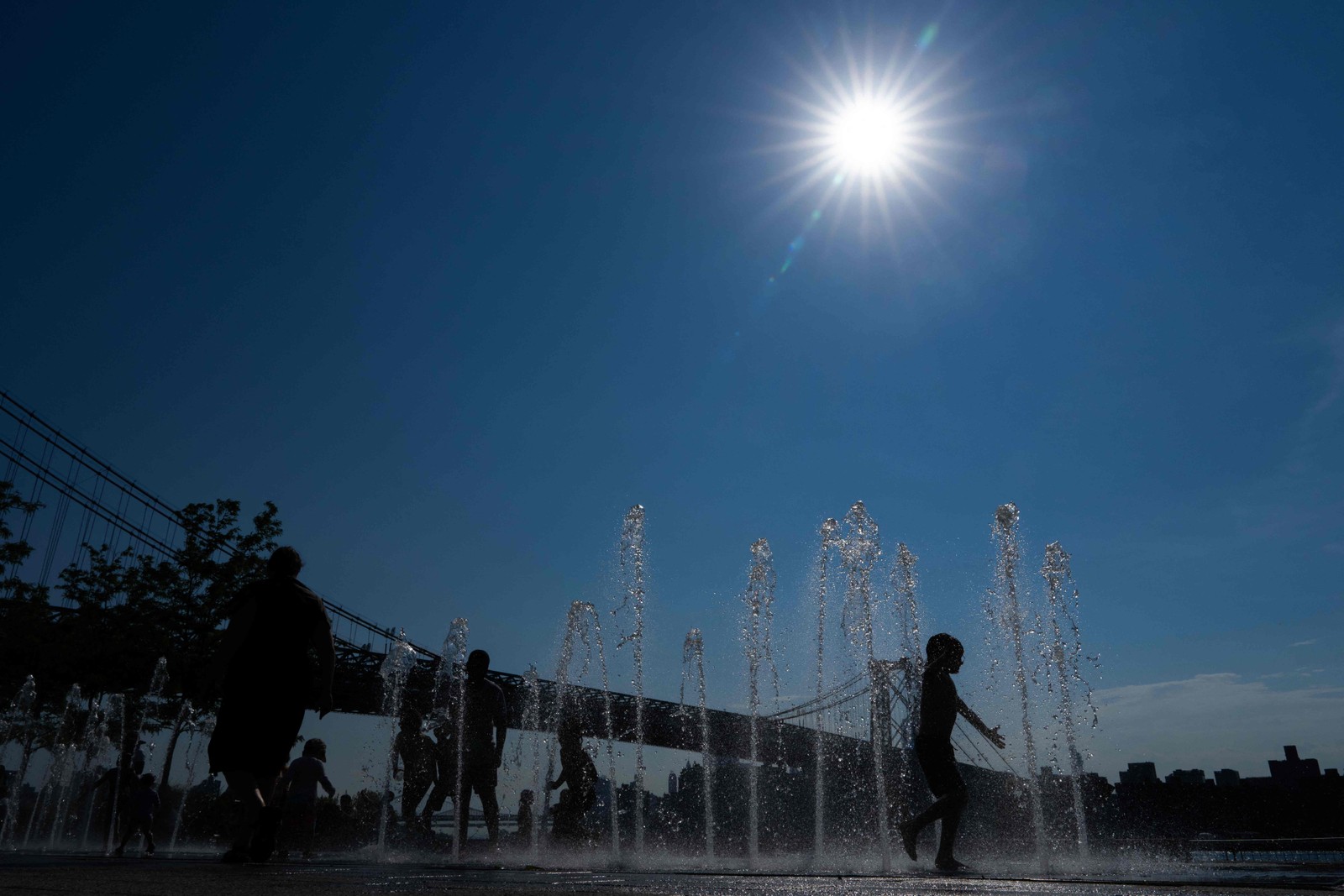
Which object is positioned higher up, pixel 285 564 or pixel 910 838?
pixel 285 564

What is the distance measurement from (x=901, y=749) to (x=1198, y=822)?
730 inches

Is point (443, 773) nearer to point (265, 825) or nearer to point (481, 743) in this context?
point (481, 743)

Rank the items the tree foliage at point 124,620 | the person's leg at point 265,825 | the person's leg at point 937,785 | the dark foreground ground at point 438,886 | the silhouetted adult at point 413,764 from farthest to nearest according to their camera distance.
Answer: the tree foliage at point 124,620 → the silhouetted adult at point 413,764 → the person's leg at point 937,785 → the person's leg at point 265,825 → the dark foreground ground at point 438,886

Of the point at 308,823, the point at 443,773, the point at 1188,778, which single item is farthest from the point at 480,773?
the point at 1188,778

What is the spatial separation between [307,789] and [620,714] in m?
40.5

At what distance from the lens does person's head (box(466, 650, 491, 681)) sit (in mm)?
7203

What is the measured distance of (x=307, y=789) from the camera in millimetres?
7305

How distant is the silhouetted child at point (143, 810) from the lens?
8.91 m

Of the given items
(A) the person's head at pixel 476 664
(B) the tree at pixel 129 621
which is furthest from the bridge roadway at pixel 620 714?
(A) the person's head at pixel 476 664

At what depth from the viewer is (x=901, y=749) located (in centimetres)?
1719

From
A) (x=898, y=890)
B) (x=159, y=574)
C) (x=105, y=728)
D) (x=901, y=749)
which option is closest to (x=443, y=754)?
(x=898, y=890)

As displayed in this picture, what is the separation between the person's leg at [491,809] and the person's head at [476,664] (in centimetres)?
92

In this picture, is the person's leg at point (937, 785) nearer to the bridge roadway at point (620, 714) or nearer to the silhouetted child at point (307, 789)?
the silhouetted child at point (307, 789)

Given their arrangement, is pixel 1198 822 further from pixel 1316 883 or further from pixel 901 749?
pixel 1316 883
